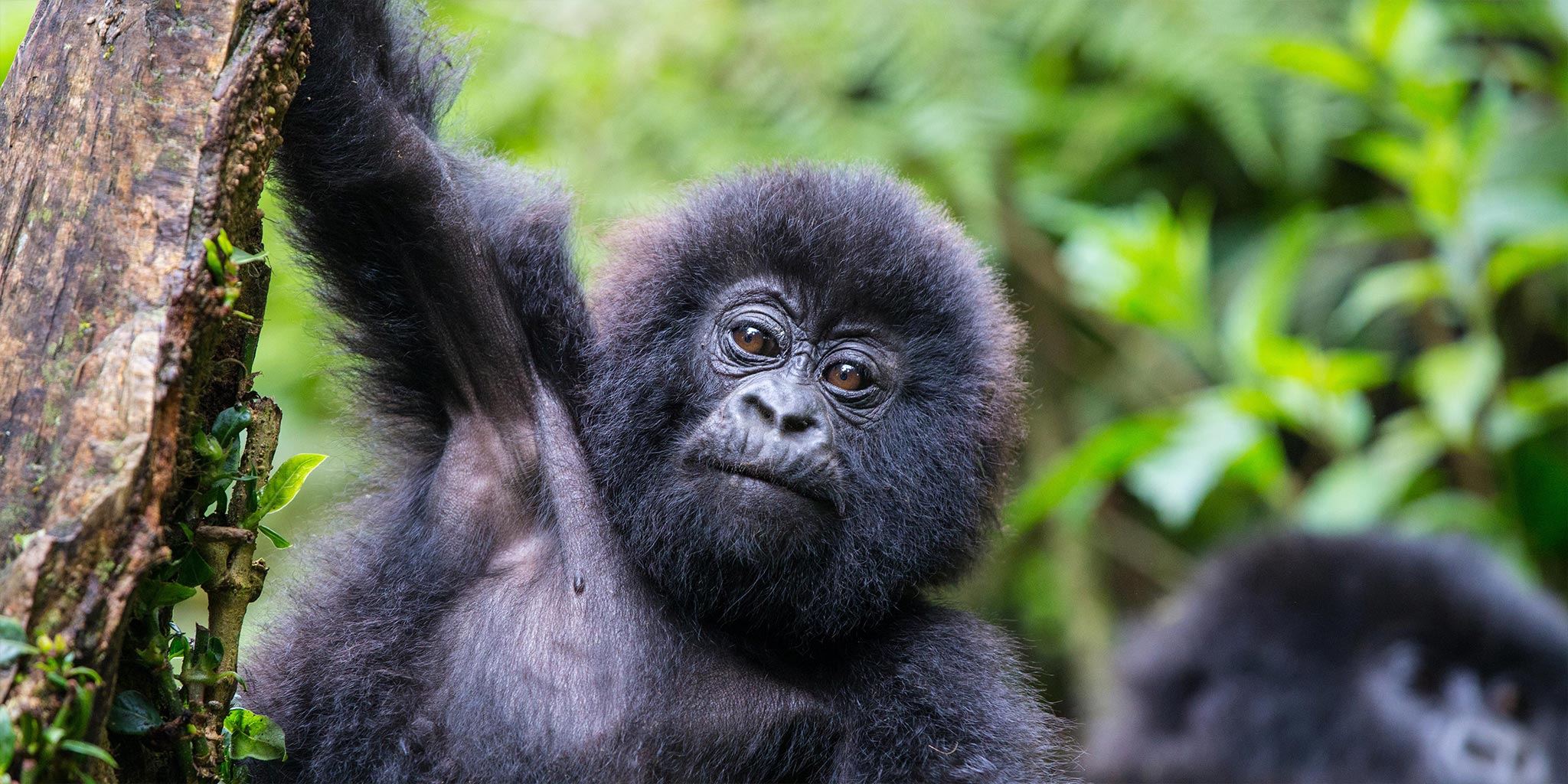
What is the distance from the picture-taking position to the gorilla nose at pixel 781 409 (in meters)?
2.39

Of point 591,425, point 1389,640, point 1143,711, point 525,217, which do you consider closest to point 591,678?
point 591,425

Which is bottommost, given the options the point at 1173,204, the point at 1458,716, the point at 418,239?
the point at 1458,716

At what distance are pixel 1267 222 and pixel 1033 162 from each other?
1.29 m

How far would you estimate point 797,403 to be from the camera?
94.7 inches

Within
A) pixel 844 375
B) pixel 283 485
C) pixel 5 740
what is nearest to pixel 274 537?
pixel 283 485

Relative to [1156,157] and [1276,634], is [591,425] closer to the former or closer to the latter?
[1276,634]

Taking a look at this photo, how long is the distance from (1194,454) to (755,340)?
7.17ft

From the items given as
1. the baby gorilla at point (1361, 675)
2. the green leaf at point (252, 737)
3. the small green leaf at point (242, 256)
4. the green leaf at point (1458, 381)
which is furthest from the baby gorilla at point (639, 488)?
the green leaf at point (1458, 381)

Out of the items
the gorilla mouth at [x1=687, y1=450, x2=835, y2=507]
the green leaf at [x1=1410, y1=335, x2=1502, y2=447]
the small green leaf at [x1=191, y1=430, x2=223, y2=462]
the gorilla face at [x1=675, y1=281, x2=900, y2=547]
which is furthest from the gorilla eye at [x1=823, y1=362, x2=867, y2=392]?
the green leaf at [x1=1410, y1=335, x2=1502, y2=447]

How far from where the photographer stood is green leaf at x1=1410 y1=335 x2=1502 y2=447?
4.16m

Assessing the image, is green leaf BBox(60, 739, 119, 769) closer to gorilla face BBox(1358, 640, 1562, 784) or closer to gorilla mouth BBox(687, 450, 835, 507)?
gorilla mouth BBox(687, 450, 835, 507)

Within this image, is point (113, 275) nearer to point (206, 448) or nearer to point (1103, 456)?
point (206, 448)

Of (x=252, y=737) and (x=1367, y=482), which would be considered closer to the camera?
(x=252, y=737)

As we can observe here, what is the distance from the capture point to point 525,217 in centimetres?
250
